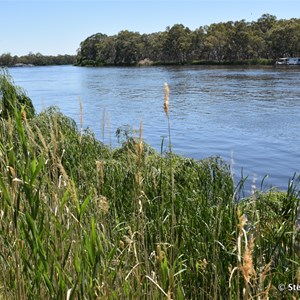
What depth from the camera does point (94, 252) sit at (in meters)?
2.54

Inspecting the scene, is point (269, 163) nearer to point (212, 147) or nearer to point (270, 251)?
point (212, 147)

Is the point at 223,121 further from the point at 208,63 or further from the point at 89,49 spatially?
the point at 89,49

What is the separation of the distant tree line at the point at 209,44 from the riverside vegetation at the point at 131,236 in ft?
369

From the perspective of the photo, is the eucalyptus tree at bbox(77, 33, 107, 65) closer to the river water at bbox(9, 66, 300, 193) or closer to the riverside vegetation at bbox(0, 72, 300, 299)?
the river water at bbox(9, 66, 300, 193)

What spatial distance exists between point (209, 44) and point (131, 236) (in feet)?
426

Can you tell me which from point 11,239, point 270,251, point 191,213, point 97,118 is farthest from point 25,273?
point 97,118

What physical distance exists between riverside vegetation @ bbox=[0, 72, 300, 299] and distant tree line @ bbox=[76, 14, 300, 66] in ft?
369

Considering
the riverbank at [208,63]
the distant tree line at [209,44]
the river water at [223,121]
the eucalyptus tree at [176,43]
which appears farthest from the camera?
the eucalyptus tree at [176,43]

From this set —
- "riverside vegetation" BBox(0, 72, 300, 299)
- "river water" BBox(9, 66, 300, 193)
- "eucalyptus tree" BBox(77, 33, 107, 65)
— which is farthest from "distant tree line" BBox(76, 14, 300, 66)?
"riverside vegetation" BBox(0, 72, 300, 299)

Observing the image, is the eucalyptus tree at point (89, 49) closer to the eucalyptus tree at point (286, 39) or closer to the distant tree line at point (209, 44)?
the distant tree line at point (209, 44)

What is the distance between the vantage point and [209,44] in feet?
420

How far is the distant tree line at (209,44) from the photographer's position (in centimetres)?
11619

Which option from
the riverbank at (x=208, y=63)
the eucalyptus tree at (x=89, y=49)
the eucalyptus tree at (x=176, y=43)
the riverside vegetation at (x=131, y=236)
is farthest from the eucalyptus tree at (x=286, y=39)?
the riverside vegetation at (x=131, y=236)

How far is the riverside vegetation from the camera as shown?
8.52 feet
